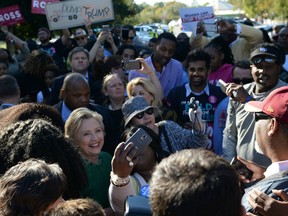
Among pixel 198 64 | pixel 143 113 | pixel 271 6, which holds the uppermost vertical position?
pixel 198 64

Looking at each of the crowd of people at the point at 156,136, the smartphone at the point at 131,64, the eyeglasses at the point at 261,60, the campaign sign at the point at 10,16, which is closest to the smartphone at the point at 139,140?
the crowd of people at the point at 156,136

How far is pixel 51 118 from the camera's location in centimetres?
349

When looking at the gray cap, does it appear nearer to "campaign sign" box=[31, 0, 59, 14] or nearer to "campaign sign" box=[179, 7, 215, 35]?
"campaign sign" box=[179, 7, 215, 35]

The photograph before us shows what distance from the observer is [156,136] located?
13.0ft

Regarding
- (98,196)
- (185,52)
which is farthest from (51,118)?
(185,52)

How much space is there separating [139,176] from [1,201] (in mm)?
1516

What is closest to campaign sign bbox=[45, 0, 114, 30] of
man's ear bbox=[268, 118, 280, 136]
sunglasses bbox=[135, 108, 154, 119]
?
sunglasses bbox=[135, 108, 154, 119]

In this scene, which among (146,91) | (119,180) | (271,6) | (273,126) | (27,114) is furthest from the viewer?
(271,6)

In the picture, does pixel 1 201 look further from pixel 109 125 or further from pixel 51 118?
pixel 109 125

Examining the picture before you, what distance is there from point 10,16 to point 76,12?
2.45 m

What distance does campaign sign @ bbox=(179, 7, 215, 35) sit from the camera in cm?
951

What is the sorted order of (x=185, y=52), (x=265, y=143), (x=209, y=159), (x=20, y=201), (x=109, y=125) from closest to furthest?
(x=209, y=159) → (x=20, y=201) → (x=265, y=143) → (x=109, y=125) → (x=185, y=52)

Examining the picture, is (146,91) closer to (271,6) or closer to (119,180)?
(119,180)

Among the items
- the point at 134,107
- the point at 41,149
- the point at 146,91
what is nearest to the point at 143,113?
the point at 134,107
